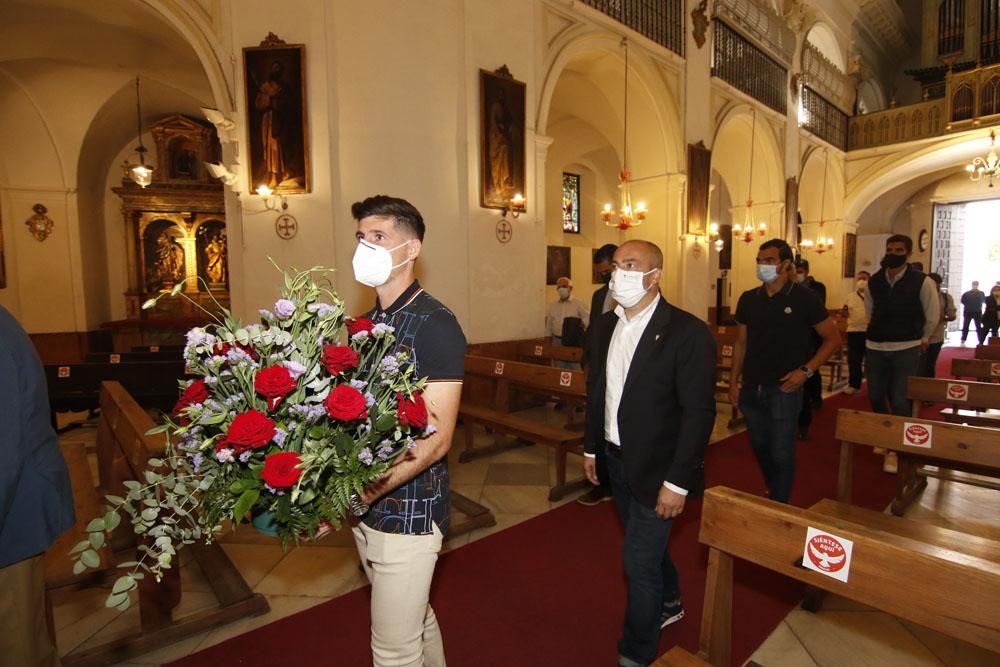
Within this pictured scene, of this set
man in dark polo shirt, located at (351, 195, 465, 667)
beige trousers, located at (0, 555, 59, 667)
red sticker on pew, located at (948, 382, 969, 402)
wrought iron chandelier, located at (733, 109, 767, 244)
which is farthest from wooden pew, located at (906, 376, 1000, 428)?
wrought iron chandelier, located at (733, 109, 767, 244)

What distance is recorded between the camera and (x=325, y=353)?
135 cm

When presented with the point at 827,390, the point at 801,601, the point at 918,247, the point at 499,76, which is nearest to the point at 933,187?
the point at 918,247

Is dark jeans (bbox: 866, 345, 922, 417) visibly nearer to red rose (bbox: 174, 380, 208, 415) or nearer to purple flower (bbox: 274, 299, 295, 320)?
purple flower (bbox: 274, 299, 295, 320)

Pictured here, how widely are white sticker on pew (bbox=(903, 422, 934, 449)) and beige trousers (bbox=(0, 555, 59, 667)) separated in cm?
398

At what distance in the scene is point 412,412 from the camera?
4.42ft

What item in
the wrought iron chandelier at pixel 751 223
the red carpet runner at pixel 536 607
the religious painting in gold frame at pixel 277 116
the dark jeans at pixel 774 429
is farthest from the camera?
the wrought iron chandelier at pixel 751 223

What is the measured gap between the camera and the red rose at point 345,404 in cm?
123

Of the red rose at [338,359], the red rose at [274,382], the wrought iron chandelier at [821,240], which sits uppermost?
the wrought iron chandelier at [821,240]

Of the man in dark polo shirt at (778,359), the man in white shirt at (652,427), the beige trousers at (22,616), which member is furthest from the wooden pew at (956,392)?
the beige trousers at (22,616)

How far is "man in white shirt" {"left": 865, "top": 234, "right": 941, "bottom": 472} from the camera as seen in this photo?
14.5 feet

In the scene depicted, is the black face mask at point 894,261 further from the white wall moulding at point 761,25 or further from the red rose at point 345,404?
the white wall moulding at point 761,25

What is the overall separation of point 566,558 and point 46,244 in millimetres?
11800

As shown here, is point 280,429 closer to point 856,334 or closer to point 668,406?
point 668,406

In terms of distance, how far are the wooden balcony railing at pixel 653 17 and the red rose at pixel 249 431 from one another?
8.99 meters
